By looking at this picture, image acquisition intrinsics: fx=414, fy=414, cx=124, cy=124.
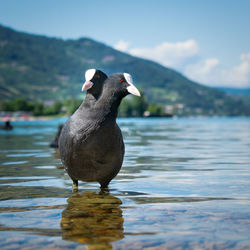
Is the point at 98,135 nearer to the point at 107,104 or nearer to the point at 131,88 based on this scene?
the point at 107,104

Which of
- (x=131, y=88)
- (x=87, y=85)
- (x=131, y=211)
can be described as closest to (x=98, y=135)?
(x=87, y=85)

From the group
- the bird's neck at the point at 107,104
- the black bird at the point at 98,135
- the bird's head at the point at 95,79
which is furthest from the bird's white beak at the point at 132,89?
the bird's head at the point at 95,79

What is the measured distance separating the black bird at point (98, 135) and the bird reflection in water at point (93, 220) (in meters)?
0.55

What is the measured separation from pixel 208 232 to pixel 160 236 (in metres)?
0.59

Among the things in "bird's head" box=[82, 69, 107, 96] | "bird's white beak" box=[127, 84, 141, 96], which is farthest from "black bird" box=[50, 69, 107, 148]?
"bird's white beak" box=[127, 84, 141, 96]

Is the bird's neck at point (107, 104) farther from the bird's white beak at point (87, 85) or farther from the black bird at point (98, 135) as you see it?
the bird's white beak at point (87, 85)

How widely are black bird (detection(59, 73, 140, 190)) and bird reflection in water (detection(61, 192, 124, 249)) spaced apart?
1.81ft

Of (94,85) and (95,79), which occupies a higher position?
(95,79)

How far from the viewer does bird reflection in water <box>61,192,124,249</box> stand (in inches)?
180

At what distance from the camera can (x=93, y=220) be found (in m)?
5.43

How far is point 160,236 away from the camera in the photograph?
4660 mm

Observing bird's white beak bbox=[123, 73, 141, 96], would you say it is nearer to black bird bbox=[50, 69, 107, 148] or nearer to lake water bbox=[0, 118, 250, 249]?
black bird bbox=[50, 69, 107, 148]

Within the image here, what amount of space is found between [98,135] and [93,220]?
1.78m

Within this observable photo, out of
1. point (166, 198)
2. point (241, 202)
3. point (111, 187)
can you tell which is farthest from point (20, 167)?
point (241, 202)
